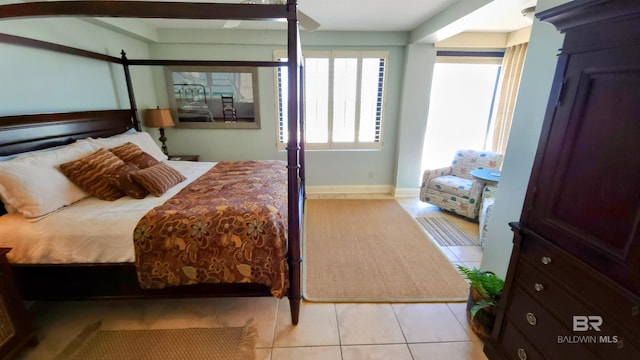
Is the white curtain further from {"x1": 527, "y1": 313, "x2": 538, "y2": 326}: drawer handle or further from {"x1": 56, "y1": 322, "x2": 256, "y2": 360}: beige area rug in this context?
{"x1": 56, "y1": 322, "x2": 256, "y2": 360}: beige area rug

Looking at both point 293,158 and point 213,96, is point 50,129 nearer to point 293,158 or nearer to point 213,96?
point 213,96

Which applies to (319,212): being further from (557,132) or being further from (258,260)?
(557,132)

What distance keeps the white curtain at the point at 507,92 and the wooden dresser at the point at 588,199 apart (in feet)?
10.0

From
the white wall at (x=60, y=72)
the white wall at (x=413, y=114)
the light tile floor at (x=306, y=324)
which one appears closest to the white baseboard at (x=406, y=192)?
the white wall at (x=413, y=114)

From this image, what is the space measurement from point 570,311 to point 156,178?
2530 mm

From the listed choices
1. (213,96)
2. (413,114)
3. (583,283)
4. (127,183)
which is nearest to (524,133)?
(583,283)

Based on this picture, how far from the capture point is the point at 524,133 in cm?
165

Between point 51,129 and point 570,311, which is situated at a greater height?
point 51,129

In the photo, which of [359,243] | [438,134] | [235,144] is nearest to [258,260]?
[359,243]

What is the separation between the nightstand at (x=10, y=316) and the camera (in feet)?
4.60

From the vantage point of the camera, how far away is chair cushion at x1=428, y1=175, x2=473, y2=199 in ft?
11.1

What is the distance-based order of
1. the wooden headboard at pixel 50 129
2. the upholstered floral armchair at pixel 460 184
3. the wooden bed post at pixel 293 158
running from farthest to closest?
the upholstered floral armchair at pixel 460 184 < the wooden headboard at pixel 50 129 < the wooden bed post at pixel 293 158

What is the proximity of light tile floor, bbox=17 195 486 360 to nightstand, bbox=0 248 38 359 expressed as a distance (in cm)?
17

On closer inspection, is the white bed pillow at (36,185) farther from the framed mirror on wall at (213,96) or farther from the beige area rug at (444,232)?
the beige area rug at (444,232)
